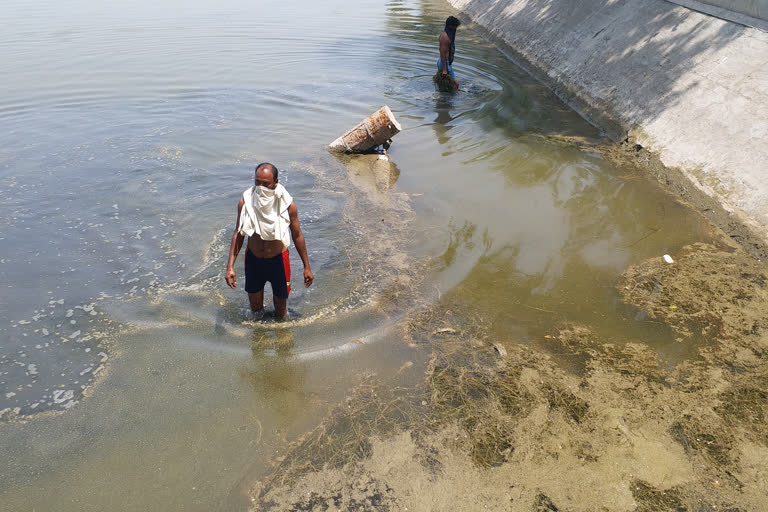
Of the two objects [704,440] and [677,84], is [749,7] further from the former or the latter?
[704,440]

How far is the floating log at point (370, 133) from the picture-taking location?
30.3 feet

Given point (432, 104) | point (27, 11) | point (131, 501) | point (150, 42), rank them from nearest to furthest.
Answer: point (131, 501) < point (432, 104) < point (150, 42) < point (27, 11)

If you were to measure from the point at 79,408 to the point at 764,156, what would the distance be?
8118mm

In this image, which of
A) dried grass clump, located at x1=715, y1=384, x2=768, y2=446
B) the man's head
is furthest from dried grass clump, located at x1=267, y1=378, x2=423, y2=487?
dried grass clump, located at x1=715, y1=384, x2=768, y2=446

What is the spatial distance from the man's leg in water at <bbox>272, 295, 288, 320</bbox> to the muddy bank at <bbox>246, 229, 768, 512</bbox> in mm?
1165

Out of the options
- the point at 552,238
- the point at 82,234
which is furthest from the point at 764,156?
the point at 82,234

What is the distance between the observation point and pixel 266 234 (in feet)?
15.7

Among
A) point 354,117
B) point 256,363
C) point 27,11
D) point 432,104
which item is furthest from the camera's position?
point 27,11

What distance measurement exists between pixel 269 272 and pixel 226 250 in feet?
5.95

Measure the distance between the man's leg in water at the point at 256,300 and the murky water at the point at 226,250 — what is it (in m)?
0.15

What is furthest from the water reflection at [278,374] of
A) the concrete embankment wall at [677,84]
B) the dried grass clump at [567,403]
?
the concrete embankment wall at [677,84]

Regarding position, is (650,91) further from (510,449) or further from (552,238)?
(510,449)

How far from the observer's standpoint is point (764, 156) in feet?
23.8

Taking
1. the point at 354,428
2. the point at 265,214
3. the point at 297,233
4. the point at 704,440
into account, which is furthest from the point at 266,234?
the point at 704,440
